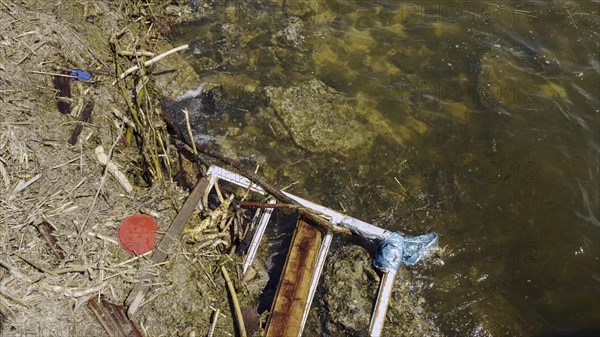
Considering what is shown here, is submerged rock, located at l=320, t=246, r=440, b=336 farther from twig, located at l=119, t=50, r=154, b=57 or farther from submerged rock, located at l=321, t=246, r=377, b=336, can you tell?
twig, located at l=119, t=50, r=154, b=57

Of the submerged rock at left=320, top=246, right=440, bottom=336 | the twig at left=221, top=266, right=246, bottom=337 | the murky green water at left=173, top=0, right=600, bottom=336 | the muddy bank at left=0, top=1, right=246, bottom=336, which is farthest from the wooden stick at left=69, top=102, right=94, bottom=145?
the submerged rock at left=320, top=246, right=440, bottom=336

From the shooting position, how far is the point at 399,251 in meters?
4.92

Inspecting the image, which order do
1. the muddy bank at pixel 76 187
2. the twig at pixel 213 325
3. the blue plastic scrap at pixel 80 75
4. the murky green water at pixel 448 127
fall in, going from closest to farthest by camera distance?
the muddy bank at pixel 76 187 < the twig at pixel 213 325 < the blue plastic scrap at pixel 80 75 < the murky green water at pixel 448 127

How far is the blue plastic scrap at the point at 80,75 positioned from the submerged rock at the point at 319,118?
262 centimetres

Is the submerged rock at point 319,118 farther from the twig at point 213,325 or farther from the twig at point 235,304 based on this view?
the twig at point 213,325

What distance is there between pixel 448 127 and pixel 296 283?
3.67 metres

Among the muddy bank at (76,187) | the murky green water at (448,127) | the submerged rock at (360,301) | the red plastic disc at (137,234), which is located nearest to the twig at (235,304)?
the muddy bank at (76,187)

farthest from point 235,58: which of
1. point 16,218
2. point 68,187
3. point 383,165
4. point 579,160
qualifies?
point 579,160

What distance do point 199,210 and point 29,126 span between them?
2065mm

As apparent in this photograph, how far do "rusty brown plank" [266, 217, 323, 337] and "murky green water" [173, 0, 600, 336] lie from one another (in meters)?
1.06

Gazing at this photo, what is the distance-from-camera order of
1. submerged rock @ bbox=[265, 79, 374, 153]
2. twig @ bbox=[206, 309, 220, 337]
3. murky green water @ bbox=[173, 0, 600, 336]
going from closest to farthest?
twig @ bbox=[206, 309, 220, 337] < murky green water @ bbox=[173, 0, 600, 336] < submerged rock @ bbox=[265, 79, 374, 153]

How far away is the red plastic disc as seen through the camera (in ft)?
14.5

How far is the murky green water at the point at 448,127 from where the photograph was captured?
18.0 feet

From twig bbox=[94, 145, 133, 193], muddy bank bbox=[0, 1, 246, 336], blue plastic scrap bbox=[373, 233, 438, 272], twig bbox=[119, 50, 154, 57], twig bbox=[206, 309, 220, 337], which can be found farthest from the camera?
twig bbox=[119, 50, 154, 57]
